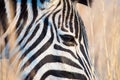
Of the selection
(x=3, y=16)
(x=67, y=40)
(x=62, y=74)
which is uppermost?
(x=3, y=16)

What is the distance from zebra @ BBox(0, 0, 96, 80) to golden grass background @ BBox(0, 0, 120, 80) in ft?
0.25

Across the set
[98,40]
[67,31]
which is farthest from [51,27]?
[98,40]

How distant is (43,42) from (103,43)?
6.01 ft

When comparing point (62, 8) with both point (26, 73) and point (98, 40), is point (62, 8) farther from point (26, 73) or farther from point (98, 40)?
point (98, 40)

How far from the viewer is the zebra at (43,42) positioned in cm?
198

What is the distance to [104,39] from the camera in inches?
113

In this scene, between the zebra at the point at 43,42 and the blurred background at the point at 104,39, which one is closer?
the zebra at the point at 43,42

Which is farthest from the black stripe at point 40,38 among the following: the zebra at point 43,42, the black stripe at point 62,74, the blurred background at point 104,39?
the blurred background at point 104,39

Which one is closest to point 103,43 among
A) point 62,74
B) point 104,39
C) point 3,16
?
point 104,39

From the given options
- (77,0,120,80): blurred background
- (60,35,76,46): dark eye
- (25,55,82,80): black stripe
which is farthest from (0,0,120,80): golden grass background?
(60,35,76,46): dark eye

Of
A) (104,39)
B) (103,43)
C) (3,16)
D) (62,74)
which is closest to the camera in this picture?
(62,74)

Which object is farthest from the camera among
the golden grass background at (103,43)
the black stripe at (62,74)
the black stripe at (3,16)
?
the golden grass background at (103,43)

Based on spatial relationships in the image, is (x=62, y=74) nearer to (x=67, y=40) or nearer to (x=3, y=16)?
(x=67, y=40)

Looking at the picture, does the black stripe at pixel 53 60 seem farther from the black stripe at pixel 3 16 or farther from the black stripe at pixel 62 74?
the black stripe at pixel 3 16
